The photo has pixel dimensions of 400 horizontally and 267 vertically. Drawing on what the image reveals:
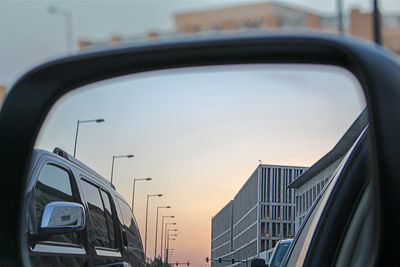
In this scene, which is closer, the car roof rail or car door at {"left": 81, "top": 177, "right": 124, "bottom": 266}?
the car roof rail

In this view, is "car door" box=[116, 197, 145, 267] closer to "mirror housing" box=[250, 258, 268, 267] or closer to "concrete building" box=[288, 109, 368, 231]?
"mirror housing" box=[250, 258, 268, 267]

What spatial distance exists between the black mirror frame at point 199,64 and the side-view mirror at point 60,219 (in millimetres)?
103

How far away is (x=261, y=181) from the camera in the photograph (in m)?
2.23

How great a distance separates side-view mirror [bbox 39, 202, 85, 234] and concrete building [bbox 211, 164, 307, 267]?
50 cm

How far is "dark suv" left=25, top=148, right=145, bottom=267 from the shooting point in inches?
97.3

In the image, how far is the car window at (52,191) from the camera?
2.58 metres

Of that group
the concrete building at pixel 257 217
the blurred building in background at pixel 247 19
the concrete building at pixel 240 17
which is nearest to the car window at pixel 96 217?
the concrete building at pixel 257 217

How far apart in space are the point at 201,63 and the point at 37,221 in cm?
87

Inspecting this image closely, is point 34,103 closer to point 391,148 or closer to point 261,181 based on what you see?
point 261,181

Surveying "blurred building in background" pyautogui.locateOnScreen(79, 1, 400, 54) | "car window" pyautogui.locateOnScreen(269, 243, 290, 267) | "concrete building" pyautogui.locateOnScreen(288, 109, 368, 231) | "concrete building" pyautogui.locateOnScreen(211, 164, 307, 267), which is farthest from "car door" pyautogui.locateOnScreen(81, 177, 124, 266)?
"blurred building in background" pyautogui.locateOnScreen(79, 1, 400, 54)

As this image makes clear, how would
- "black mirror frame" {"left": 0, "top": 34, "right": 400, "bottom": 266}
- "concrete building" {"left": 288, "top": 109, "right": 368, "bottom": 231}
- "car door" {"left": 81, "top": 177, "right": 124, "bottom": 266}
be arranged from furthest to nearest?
"car door" {"left": 81, "top": 177, "right": 124, "bottom": 266}
"concrete building" {"left": 288, "top": 109, "right": 368, "bottom": 231}
"black mirror frame" {"left": 0, "top": 34, "right": 400, "bottom": 266}

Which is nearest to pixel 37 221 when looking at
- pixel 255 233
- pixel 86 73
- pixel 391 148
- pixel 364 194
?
pixel 86 73

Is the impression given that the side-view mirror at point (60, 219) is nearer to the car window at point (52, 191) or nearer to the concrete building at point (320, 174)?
the car window at point (52, 191)

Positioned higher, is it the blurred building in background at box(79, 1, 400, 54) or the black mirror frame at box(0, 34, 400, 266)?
the blurred building in background at box(79, 1, 400, 54)
